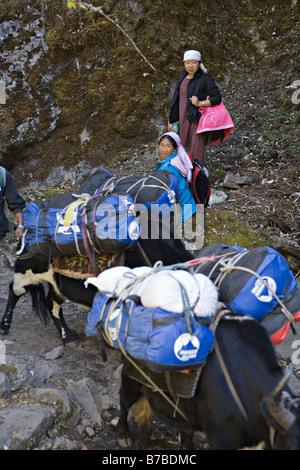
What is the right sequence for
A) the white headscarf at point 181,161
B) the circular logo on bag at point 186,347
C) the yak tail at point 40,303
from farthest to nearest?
the white headscarf at point 181,161
the yak tail at point 40,303
the circular logo on bag at point 186,347

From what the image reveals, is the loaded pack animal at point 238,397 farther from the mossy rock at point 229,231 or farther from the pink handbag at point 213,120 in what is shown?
the pink handbag at point 213,120

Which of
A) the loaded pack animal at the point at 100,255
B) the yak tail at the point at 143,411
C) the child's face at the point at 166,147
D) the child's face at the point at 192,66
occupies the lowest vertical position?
the yak tail at the point at 143,411

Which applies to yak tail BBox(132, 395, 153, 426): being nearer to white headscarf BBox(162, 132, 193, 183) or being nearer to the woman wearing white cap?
white headscarf BBox(162, 132, 193, 183)

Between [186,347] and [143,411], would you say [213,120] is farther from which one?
[186,347]

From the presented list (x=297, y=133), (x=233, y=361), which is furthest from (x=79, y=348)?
(x=297, y=133)

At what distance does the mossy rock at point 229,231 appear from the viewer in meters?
5.44

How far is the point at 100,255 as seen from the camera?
3746mm

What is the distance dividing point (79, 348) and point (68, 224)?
131 centimetres

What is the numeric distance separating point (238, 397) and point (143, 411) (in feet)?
3.75

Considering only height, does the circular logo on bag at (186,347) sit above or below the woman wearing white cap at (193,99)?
below

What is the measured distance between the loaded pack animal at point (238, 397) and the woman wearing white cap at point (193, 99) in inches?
139

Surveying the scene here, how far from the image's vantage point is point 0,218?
4.55 m

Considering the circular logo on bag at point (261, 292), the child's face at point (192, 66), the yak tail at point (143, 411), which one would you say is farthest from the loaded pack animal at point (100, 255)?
the child's face at point (192, 66)

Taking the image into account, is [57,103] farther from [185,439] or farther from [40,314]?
[185,439]
